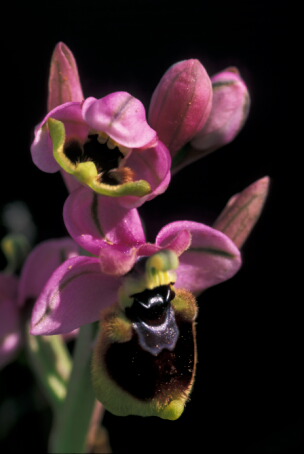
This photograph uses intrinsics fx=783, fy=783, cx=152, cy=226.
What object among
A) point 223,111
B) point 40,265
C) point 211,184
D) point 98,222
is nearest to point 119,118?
point 98,222

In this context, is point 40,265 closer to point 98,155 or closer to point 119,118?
point 98,155

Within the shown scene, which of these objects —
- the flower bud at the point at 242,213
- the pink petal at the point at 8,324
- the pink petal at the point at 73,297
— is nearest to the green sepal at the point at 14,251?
the pink petal at the point at 8,324

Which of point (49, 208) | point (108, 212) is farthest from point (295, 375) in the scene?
point (108, 212)

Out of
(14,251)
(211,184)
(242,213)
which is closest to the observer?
(242,213)

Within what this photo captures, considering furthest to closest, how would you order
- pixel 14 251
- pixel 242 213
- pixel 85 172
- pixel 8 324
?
pixel 14 251, pixel 8 324, pixel 242 213, pixel 85 172

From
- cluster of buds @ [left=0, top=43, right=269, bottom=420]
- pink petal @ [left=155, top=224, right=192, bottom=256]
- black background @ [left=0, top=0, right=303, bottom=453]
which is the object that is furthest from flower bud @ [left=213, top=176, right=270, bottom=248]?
black background @ [left=0, top=0, right=303, bottom=453]

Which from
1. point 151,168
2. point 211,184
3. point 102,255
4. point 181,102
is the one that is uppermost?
point 181,102

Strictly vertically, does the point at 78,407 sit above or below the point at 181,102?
below
